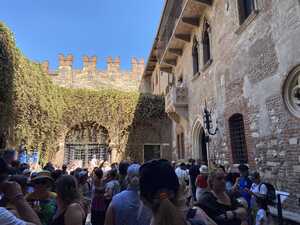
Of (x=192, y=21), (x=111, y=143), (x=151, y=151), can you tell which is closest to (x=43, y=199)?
(x=192, y=21)

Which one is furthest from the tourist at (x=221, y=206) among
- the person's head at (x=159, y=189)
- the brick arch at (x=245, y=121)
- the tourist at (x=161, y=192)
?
the brick arch at (x=245, y=121)

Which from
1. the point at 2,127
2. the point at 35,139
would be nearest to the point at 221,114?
the point at 2,127

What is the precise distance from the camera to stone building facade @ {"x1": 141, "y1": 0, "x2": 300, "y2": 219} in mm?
5258

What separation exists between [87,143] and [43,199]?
14.6 metres

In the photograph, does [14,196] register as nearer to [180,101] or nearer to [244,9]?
[244,9]

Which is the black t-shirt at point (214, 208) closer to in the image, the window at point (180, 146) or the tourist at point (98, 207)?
the tourist at point (98, 207)

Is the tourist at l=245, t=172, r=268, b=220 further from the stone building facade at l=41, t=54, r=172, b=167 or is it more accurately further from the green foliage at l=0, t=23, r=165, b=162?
the stone building facade at l=41, t=54, r=172, b=167

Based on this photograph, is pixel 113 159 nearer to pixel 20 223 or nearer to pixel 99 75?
pixel 99 75

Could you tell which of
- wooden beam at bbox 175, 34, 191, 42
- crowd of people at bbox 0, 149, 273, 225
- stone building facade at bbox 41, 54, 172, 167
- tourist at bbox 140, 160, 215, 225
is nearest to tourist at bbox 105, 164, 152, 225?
crowd of people at bbox 0, 149, 273, 225

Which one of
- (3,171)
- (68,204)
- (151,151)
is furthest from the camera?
(151,151)

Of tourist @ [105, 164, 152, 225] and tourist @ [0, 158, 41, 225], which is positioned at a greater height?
tourist @ [0, 158, 41, 225]

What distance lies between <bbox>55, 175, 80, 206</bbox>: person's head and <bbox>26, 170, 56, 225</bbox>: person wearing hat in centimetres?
40

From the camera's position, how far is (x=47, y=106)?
13.7 m

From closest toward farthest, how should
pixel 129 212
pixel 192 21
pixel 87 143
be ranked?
pixel 129 212 < pixel 192 21 < pixel 87 143
